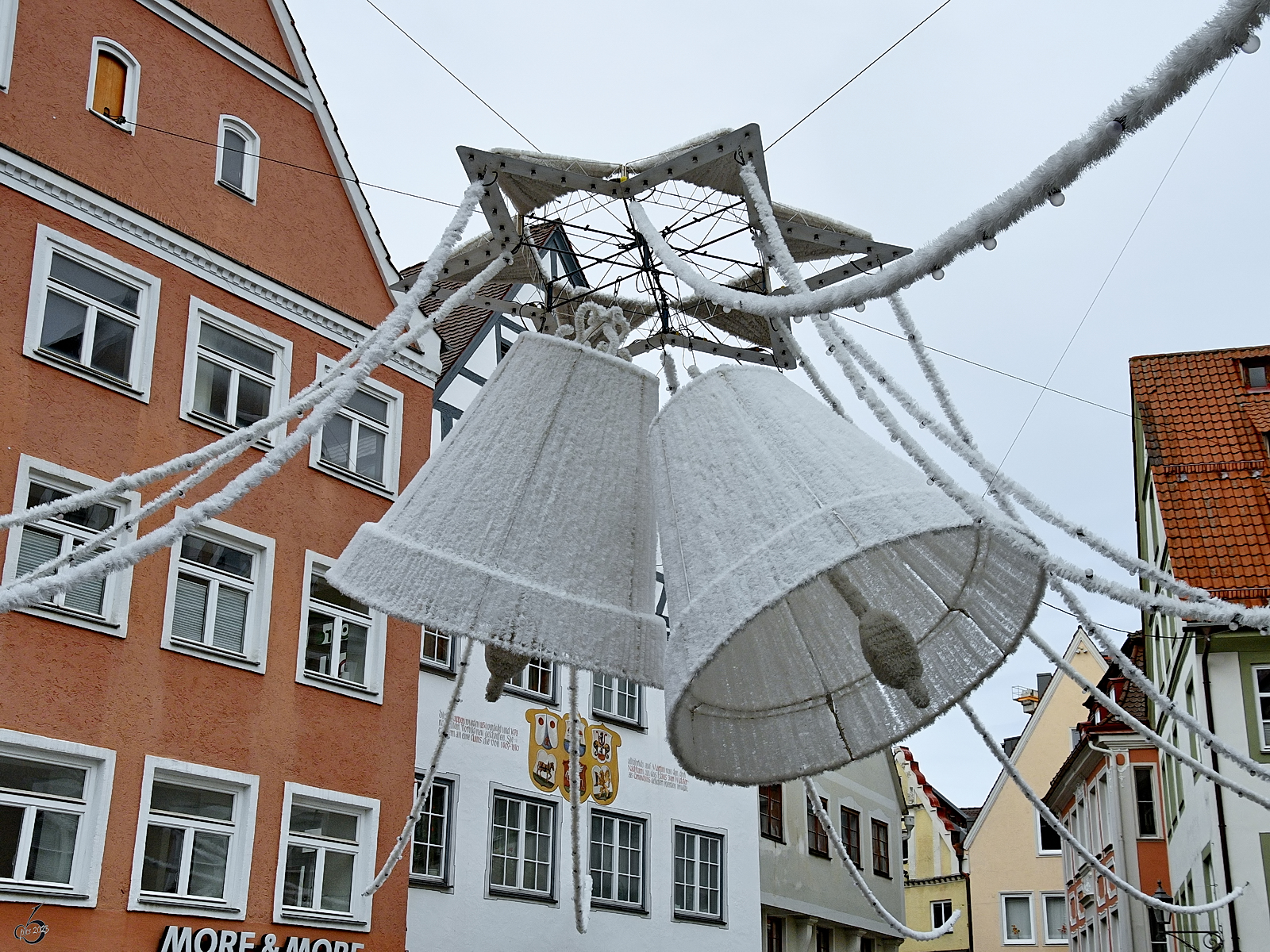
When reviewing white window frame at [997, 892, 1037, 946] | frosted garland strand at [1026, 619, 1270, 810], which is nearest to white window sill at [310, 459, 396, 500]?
frosted garland strand at [1026, 619, 1270, 810]

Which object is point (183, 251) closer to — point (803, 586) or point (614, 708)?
point (614, 708)

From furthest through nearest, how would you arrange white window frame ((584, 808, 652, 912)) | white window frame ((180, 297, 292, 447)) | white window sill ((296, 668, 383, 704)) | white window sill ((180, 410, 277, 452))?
white window frame ((584, 808, 652, 912)) → white window sill ((296, 668, 383, 704)) → white window frame ((180, 297, 292, 447)) → white window sill ((180, 410, 277, 452))

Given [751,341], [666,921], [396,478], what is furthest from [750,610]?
[666,921]

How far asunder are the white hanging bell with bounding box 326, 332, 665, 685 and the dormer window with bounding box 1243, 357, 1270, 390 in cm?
2027

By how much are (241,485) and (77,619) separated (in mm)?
7433

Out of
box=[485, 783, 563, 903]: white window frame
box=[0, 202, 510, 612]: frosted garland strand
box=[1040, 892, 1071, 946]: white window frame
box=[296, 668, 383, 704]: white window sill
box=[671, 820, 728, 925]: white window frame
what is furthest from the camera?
box=[1040, 892, 1071, 946]: white window frame

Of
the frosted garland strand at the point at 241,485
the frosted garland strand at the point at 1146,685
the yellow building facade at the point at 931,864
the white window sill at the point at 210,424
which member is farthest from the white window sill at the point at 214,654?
the yellow building facade at the point at 931,864

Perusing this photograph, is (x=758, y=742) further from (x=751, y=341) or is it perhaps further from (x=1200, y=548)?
(x=1200, y=548)

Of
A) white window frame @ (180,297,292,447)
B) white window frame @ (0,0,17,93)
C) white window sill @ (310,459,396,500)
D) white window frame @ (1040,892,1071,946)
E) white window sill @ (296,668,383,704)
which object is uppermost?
white window frame @ (0,0,17,93)

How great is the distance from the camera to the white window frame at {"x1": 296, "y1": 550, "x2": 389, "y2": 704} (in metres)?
14.9

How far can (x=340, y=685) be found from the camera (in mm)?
15219

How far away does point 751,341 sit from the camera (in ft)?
27.6

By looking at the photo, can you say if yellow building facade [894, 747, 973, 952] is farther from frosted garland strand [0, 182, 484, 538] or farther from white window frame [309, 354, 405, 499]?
frosted garland strand [0, 182, 484, 538]

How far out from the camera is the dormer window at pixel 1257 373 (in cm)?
2470
